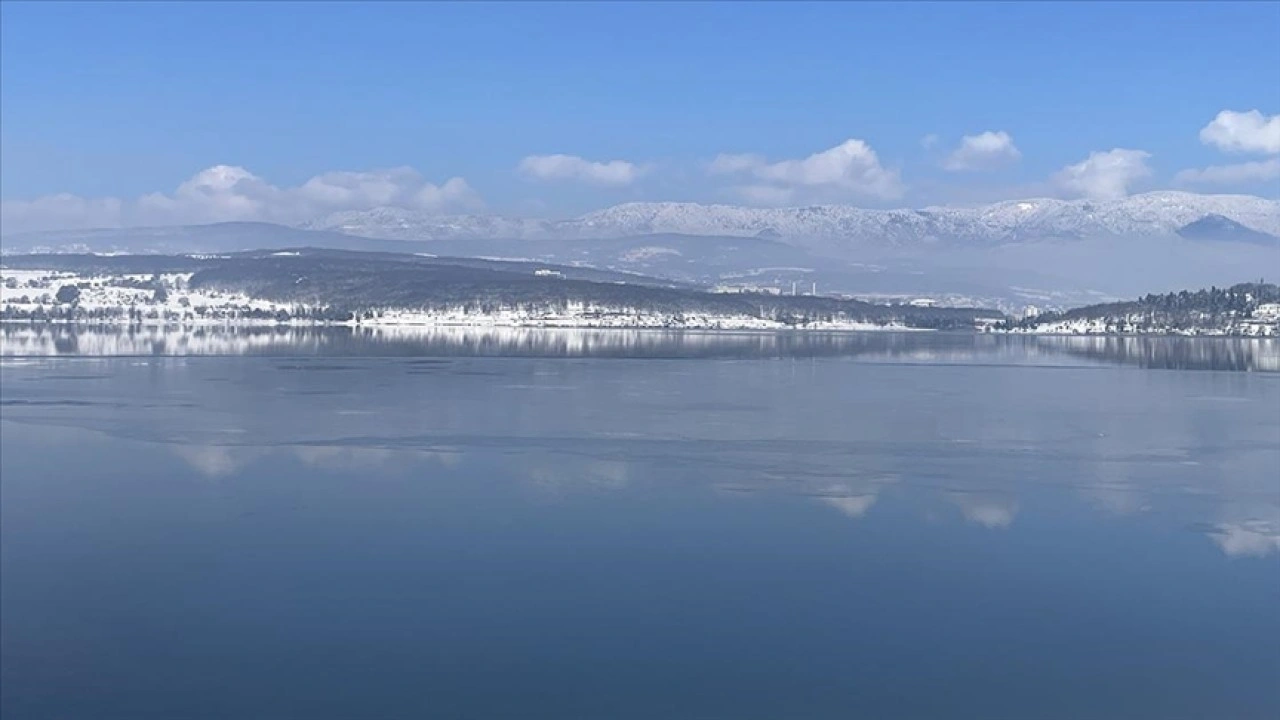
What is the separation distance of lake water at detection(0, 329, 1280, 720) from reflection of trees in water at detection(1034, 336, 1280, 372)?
59.4 ft

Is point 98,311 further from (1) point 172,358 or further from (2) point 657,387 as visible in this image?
(2) point 657,387

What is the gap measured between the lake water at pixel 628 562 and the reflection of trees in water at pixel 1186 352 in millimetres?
18119

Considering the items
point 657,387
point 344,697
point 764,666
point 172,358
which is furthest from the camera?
point 172,358

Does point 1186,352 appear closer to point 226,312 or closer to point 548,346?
point 548,346

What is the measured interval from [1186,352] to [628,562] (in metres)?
43.6

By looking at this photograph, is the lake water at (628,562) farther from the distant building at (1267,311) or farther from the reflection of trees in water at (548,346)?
the distant building at (1267,311)

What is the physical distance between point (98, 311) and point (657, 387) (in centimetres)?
5165

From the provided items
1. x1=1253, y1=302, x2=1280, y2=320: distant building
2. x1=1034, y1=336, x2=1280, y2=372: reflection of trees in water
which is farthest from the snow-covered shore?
x1=1034, y1=336, x2=1280, y2=372: reflection of trees in water

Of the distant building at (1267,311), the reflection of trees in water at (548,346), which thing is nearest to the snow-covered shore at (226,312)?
the reflection of trees in water at (548,346)

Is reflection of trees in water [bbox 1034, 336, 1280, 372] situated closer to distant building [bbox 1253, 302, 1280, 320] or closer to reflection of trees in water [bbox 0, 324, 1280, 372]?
reflection of trees in water [bbox 0, 324, 1280, 372]

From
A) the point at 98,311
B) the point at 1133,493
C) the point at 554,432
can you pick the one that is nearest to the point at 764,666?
the point at 1133,493

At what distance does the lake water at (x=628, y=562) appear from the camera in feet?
25.0

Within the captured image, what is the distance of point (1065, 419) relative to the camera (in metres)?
22.0

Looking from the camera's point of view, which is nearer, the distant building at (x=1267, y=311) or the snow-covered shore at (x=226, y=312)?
the snow-covered shore at (x=226, y=312)
